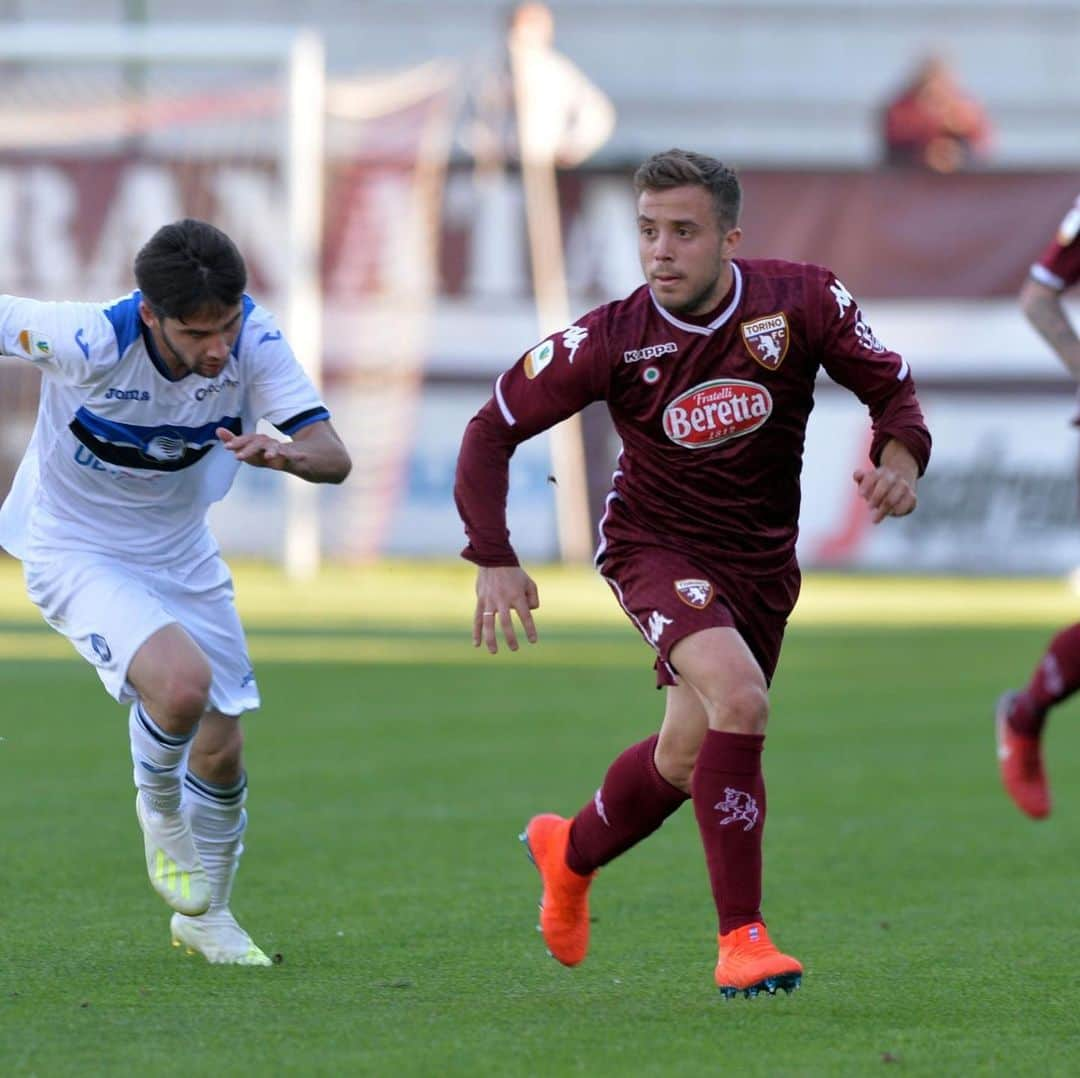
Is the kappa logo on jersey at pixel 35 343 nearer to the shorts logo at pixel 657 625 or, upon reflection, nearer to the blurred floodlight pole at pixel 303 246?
the shorts logo at pixel 657 625

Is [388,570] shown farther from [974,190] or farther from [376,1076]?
[376,1076]

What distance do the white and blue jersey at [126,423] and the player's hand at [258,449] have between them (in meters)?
0.39

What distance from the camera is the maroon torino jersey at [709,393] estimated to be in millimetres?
5562

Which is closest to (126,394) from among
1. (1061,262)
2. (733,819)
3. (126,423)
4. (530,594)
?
(126,423)

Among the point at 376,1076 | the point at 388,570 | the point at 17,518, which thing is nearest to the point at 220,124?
the point at 388,570

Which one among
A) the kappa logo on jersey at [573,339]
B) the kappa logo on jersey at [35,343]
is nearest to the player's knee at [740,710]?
the kappa logo on jersey at [573,339]

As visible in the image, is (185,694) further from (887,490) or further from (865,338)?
(865,338)

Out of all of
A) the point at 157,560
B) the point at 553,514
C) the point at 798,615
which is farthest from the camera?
the point at 553,514

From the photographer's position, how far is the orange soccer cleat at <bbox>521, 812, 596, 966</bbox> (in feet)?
18.9

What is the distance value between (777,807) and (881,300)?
13.1 meters

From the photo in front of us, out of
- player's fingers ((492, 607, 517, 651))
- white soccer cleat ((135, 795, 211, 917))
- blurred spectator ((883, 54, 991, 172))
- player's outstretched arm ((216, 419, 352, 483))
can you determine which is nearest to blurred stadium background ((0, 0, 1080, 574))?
blurred spectator ((883, 54, 991, 172))

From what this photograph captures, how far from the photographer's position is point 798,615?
1781 cm

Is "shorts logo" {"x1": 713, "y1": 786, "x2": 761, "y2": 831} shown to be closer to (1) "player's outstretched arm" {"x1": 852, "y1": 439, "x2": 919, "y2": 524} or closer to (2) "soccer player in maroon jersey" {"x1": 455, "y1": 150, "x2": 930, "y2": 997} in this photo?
(2) "soccer player in maroon jersey" {"x1": 455, "y1": 150, "x2": 930, "y2": 997}

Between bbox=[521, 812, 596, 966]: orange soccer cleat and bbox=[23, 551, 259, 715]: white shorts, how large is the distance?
2.96 ft
